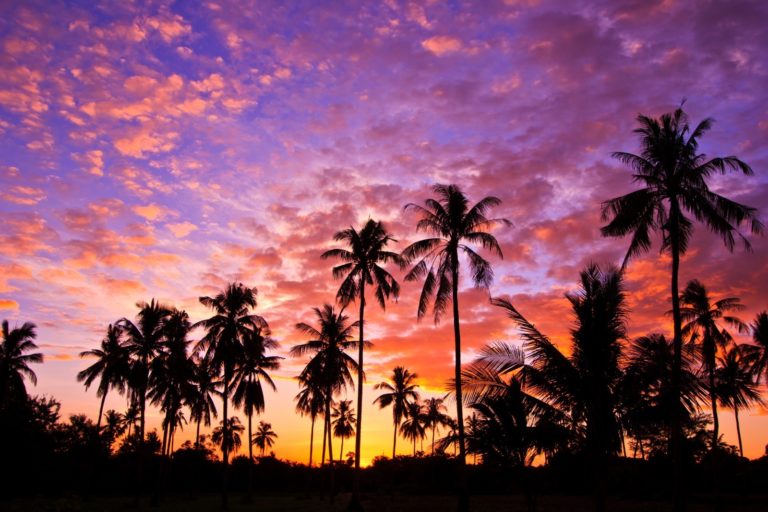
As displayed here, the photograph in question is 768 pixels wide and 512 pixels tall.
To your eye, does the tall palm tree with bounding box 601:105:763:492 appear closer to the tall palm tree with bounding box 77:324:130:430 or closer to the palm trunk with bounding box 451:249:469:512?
the palm trunk with bounding box 451:249:469:512

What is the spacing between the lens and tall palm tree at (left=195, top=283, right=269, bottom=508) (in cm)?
4109

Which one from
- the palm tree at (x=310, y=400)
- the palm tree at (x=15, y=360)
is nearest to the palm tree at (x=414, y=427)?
the palm tree at (x=310, y=400)

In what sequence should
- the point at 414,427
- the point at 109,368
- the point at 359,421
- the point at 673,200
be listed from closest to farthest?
the point at 673,200 < the point at 359,421 < the point at 109,368 < the point at 414,427

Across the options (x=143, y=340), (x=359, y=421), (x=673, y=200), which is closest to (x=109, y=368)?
(x=143, y=340)

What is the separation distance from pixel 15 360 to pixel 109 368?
10453 mm

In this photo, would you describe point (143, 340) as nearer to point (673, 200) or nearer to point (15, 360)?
point (15, 360)

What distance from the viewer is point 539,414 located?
1567 centimetres

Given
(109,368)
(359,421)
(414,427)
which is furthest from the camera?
(414,427)

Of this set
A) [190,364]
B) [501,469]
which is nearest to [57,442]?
[190,364]

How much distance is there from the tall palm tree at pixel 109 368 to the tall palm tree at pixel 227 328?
8119 millimetres

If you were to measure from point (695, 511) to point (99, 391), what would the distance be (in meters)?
46.5

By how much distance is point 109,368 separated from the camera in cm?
4569

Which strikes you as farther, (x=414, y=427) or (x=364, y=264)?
(x=414, y=427)

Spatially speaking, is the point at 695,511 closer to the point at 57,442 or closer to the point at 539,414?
the point at 539,414
